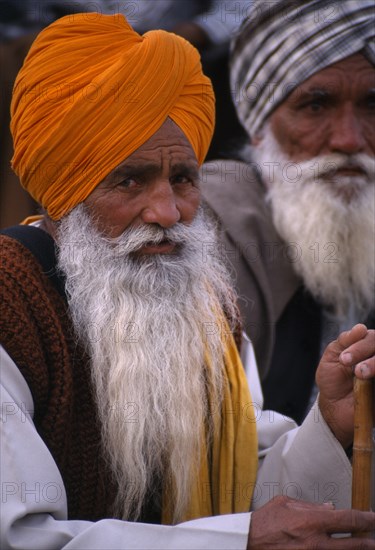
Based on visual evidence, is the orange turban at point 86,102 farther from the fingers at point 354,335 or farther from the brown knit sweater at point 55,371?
the fingers at point 354,335

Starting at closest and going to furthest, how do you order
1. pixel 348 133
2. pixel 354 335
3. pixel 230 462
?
pixel 354 335
pixel 230 462
pixel 348 133

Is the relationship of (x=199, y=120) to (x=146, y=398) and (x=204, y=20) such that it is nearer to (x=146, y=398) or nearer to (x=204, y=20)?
(x=146, y=398)

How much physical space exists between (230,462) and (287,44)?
94.2 inches

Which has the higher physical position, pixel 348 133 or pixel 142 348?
pixel 348 133

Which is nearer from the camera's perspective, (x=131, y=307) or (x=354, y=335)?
(x=354, y=335)

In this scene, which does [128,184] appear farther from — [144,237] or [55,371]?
[55,371]

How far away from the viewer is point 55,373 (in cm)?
285

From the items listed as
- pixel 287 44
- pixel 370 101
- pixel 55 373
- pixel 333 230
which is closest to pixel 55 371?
pixel 55 373

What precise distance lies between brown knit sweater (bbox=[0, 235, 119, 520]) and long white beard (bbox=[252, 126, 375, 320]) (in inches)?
73.7

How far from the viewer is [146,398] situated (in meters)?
3.04

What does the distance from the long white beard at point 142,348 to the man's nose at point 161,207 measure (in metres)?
0.04

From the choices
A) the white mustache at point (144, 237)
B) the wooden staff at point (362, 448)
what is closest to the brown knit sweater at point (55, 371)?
the white mustache at point (144, 237)

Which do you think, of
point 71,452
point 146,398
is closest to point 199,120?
point 146,398

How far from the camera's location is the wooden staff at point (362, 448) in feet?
9.10
